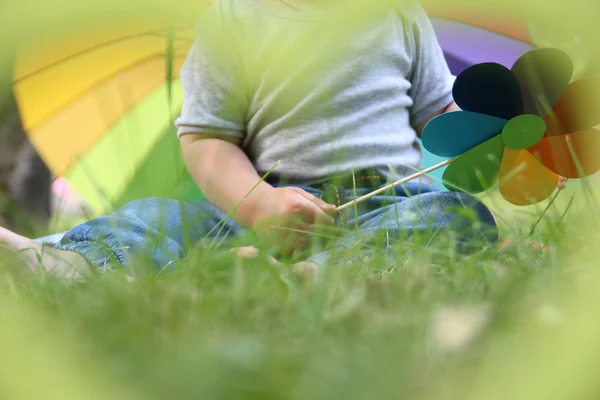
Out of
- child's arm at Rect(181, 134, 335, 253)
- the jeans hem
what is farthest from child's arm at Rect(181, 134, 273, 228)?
the jeans hem

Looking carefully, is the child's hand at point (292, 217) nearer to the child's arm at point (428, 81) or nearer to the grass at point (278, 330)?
the grass at point (278, 330)

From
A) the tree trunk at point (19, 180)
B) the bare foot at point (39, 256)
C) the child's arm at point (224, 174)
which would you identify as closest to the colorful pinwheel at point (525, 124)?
the child's arm at point (224, 174)

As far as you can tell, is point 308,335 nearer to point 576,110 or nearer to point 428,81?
point 576,110

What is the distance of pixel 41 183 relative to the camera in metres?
0.87

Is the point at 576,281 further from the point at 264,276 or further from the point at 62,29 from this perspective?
the point at 62,29

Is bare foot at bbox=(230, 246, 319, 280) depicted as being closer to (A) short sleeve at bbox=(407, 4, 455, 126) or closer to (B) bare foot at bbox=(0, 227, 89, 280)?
(B) bare foot at bbox=(0, 227, 89, 280)

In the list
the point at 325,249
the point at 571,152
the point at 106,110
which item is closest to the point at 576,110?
the point at 571,152

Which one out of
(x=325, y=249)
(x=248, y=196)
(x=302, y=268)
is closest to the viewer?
(x=302, y=268)

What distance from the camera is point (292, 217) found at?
629 mm

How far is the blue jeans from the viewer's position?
0.52 m

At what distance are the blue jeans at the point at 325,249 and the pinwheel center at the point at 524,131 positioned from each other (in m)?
0.08

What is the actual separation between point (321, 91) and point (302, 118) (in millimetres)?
46

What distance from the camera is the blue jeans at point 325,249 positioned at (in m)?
0.52

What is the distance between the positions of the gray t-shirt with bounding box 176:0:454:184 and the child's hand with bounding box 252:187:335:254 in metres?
0.13
